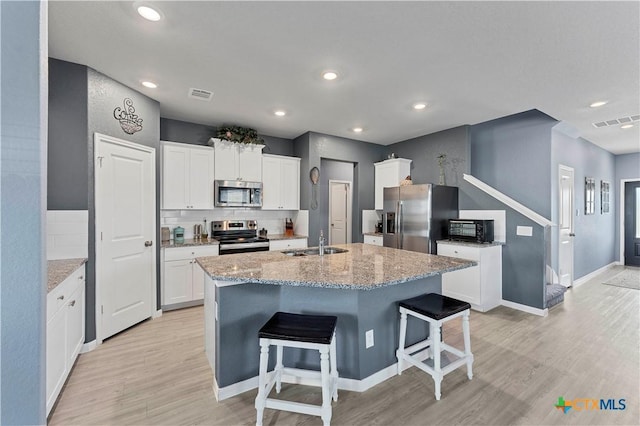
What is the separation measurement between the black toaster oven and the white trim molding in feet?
1.15

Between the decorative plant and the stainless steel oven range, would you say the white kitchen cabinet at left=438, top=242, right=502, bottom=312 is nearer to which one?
the stainless steel oven range

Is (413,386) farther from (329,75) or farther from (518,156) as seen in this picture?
(518,156)

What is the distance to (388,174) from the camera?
536 cm

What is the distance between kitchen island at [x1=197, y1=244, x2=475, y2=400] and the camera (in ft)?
6.57

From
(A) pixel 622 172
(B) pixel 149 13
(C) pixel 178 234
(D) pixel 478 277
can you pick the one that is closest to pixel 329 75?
(B) pixel 149 13

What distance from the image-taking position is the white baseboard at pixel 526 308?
12.0 feet

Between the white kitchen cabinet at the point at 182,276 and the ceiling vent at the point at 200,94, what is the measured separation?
194 centimetres

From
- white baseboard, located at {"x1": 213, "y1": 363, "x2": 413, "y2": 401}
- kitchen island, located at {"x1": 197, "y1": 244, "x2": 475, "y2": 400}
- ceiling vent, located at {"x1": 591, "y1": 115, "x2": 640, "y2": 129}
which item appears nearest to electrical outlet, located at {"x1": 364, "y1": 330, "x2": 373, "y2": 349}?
kitchen island, located at {"x1": 197, "y1": 244, "x2": 475, "y2": 400}

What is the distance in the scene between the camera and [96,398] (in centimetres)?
204

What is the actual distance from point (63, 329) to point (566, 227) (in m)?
6.63

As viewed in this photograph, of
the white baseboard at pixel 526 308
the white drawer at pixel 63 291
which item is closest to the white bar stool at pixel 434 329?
the white baseboard at pixel 526 308

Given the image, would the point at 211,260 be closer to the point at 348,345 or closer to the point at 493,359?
the point at 348,345

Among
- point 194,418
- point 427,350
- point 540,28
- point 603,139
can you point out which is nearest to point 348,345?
point 427,350

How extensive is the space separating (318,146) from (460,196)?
100 inches
